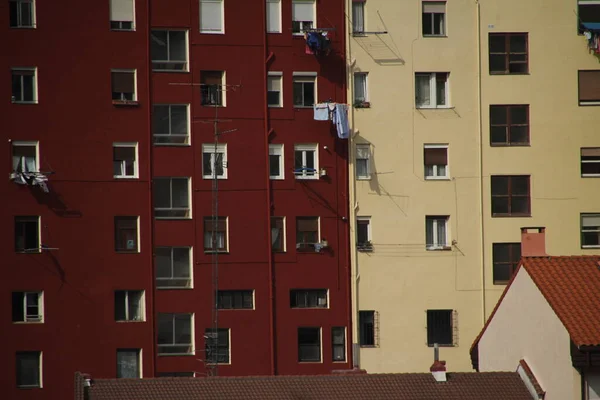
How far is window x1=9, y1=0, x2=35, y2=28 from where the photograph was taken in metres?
55.8

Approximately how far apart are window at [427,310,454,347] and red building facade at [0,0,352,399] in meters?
3.17

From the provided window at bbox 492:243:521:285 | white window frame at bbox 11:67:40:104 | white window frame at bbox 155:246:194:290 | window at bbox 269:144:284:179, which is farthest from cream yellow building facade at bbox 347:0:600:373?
white window frame at bbox 11:67:40:104

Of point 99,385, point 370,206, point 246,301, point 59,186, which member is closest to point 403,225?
point 370,206

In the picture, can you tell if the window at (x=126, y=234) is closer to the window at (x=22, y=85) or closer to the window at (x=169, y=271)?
the window at (x=169, y=271)

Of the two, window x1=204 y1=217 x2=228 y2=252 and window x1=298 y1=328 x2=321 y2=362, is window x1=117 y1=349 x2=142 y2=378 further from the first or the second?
window x1=298 y1=328 x2=321 y2=362

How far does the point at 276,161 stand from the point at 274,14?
5611 millimetres

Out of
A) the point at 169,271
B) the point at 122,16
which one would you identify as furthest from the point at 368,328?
the point at 122,16

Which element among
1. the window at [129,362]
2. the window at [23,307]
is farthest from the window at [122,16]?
the window at [129,362]

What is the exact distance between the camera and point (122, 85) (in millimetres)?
56281

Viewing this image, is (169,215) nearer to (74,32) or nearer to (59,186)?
(59,186)

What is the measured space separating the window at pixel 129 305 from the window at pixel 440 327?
35.7ft

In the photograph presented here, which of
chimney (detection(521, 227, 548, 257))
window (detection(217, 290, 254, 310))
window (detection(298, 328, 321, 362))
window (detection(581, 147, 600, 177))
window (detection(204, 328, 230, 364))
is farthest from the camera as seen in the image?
window (detection(581, 147, 600, 177))

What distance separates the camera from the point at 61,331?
5509 centimetres

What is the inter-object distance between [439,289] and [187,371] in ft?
33.2
